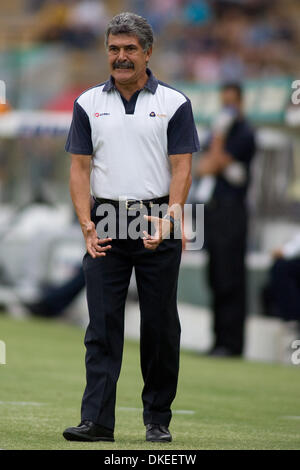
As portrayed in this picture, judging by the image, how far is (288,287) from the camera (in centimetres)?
1073

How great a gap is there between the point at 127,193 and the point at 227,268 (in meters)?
5.22

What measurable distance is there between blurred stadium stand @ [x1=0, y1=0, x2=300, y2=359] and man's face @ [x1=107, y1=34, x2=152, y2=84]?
601 cm

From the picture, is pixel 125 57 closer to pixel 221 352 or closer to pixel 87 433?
pixel 87 433

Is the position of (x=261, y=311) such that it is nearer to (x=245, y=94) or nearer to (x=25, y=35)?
(x=245, y=94)

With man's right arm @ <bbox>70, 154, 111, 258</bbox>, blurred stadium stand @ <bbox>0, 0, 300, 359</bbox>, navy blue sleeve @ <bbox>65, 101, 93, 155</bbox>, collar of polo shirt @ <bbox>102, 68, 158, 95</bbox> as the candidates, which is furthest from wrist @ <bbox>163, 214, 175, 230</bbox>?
blurred stadium stand @ <bbox>0, 0, 300, 359</bbox>

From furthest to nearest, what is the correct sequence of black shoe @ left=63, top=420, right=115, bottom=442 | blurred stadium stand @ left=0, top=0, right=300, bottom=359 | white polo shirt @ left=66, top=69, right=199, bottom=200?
blurred stadium stand @ left=0, top=0, right=300, bottom=359
white polo shirt @ left=66, top=69, right=199, bottom=200
black shoe @ left=63, top=420, right=115, bottom=442

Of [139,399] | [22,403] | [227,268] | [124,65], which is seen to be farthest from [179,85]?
[124,65]

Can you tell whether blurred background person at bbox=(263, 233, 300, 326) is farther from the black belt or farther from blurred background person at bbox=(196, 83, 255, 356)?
the black belt

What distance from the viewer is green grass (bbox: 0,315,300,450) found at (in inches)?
232

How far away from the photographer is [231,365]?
10.4 metres

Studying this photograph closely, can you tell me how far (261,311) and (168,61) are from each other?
28.2ft

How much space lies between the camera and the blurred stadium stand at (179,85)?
1261 centimetres
